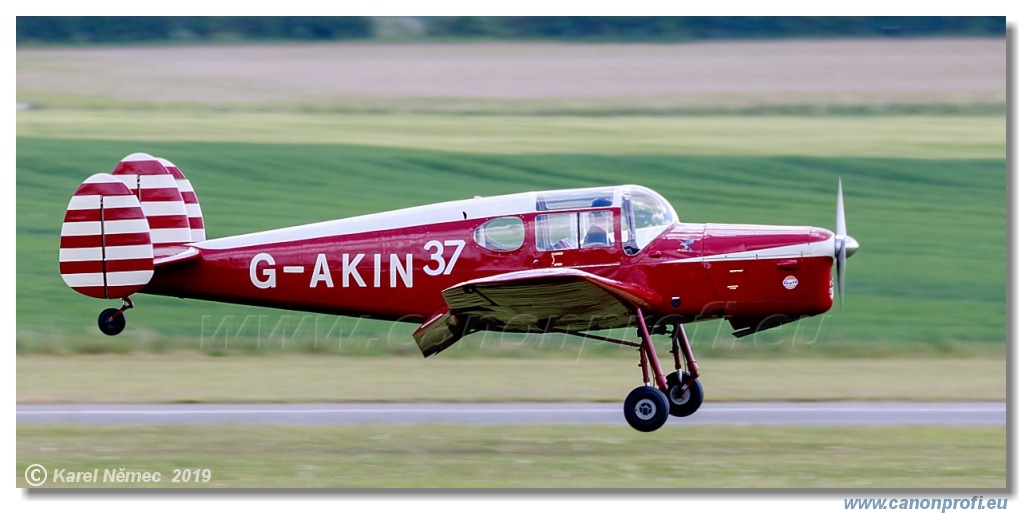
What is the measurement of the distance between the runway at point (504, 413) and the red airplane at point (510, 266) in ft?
3.95

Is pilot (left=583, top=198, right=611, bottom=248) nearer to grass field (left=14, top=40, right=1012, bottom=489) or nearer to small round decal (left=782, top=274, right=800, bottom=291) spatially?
small round decal (left=782, top=274, right=800, bottom=291)

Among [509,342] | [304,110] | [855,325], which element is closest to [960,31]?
[855,325]

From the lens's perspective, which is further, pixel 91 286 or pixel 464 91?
pixel 464 91

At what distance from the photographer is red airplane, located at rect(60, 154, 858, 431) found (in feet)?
32.1

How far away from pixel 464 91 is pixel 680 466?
36.4ft

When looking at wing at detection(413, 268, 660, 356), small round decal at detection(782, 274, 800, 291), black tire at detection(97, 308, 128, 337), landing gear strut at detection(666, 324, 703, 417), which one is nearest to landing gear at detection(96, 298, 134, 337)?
black tire at detection(97, 308, 128, 337)

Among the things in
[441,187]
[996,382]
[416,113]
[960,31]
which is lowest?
[996,382]

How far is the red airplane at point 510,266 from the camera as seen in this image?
9.77 meters

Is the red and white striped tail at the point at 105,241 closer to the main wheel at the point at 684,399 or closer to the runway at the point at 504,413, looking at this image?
the runway at the point at 504,413

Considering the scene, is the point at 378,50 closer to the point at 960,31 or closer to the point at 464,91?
the point at 464,91

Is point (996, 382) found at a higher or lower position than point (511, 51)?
lower

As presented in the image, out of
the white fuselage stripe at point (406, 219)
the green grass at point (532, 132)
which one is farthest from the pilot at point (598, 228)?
the green grass at point (532, 132)

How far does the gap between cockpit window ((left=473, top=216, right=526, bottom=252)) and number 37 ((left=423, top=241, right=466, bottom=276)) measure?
0.60 feet

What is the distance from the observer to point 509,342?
1559 centimetres
